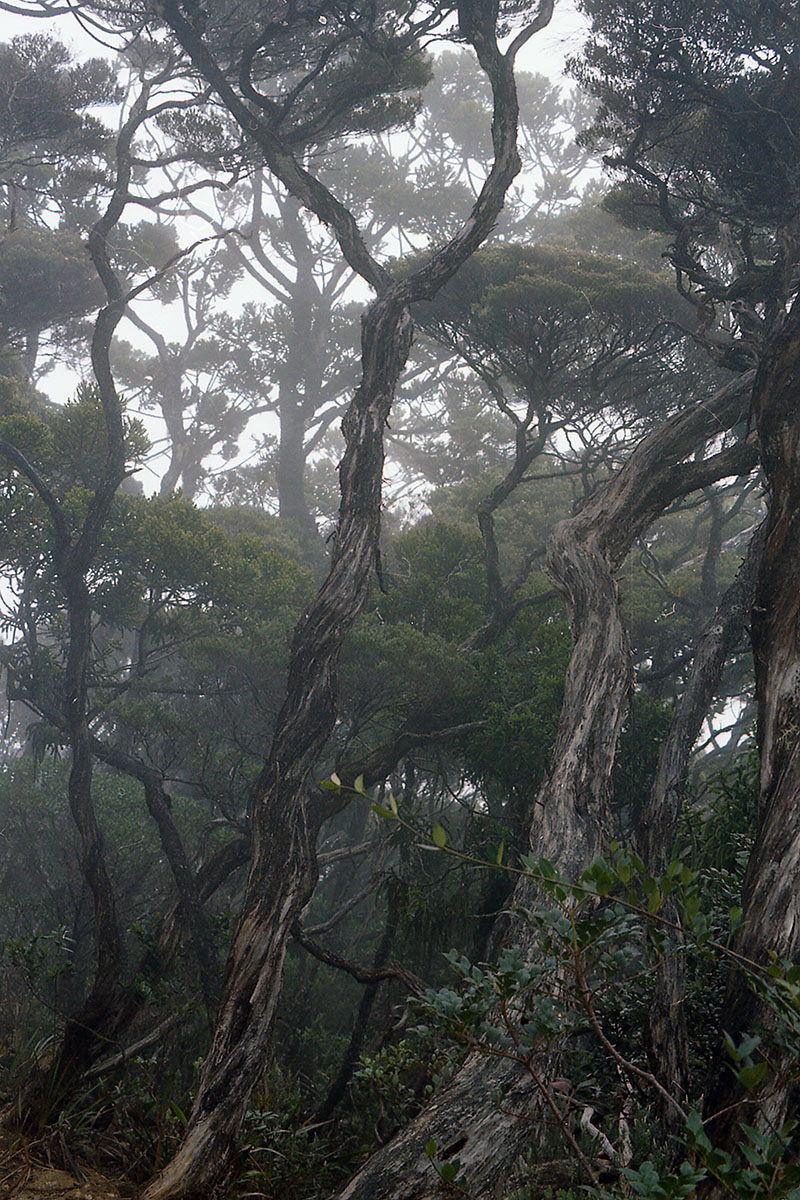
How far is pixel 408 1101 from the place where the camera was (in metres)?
5.03

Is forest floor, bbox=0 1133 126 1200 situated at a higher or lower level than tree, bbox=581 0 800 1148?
lower

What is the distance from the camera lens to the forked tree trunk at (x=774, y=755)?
300 centimetres

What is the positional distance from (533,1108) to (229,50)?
10.0m

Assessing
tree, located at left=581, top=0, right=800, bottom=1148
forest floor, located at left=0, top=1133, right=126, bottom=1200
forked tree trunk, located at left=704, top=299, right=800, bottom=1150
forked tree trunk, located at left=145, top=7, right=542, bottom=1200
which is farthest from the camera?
tree, located at left=581, top=0, right=800, bottom=1148

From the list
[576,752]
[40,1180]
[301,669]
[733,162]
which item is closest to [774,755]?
[576,752]

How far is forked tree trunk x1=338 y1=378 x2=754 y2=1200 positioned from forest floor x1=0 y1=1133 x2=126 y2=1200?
180cm

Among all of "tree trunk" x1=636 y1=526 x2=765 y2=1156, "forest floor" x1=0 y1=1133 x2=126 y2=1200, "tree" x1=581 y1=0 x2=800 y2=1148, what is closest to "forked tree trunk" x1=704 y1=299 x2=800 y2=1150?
"tree" x1=581 y1=0 x2=800 y2=1148

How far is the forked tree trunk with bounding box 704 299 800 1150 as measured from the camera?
3.00 metres

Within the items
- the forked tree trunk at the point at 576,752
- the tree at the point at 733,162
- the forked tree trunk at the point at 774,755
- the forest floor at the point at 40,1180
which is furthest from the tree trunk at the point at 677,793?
the forest floor at the point at 40,1180

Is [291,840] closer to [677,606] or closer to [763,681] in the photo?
[763,681]

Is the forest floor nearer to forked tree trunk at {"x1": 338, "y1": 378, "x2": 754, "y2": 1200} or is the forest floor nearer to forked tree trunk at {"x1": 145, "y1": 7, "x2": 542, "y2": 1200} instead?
forked tree trunk at {"x1": 145, "y1": 7, "x2": 542, "y2": 1200}

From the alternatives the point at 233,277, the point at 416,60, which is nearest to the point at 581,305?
the point at 416,60

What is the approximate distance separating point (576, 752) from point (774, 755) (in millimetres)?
1425

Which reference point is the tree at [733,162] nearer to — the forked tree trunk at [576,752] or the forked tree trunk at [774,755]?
the forked tree trunk at [774,755]
